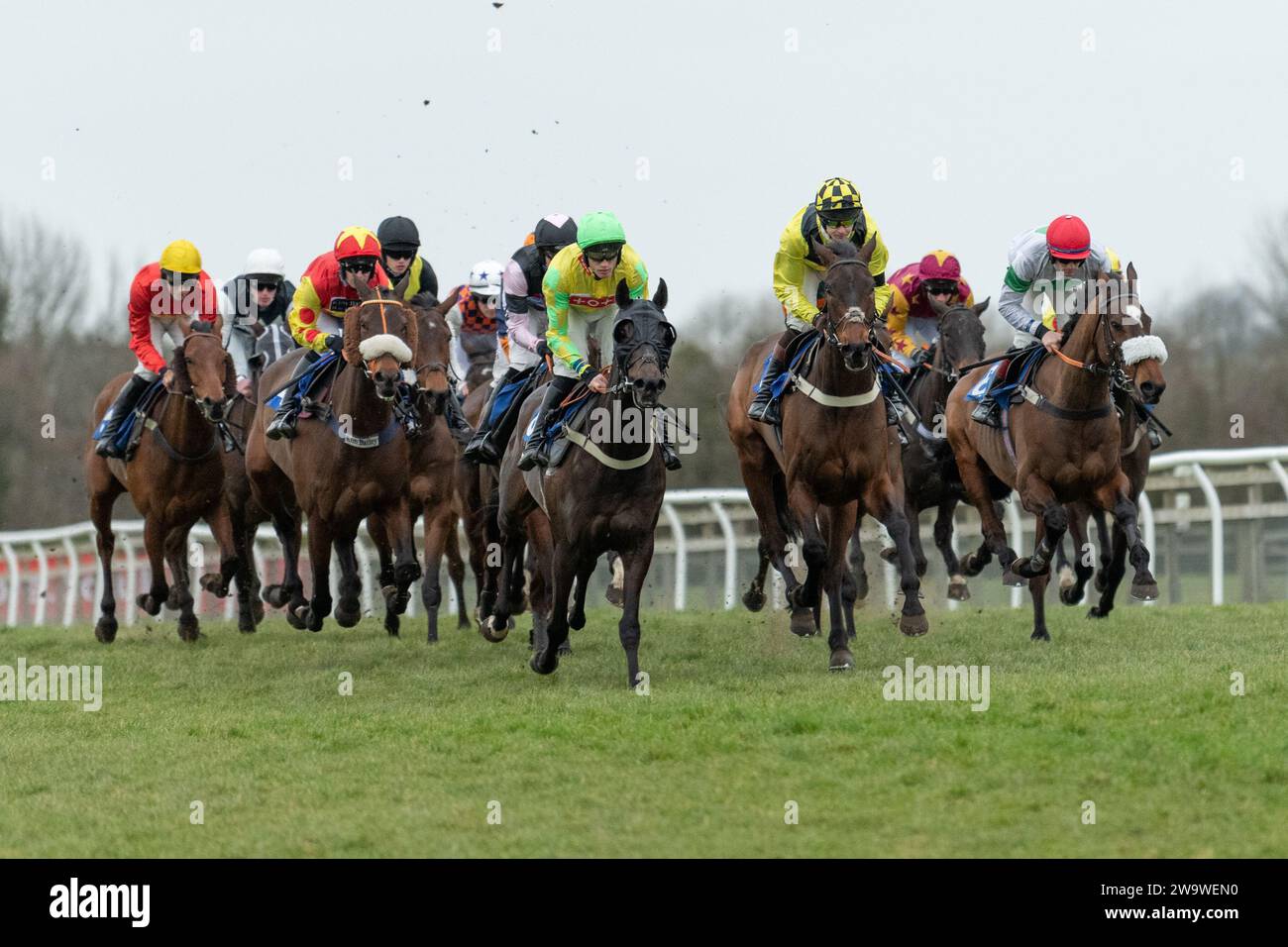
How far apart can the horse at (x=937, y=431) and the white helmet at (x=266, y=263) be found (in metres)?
4.53

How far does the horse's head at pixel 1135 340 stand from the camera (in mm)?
9938

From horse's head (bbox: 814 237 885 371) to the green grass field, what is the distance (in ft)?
5.03

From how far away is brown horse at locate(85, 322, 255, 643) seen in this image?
475 inches

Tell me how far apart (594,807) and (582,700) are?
2.10 m

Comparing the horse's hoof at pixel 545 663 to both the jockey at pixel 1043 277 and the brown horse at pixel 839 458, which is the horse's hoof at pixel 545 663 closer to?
the brown horse at pixel 839 458

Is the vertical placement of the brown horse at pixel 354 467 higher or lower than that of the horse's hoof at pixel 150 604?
higher

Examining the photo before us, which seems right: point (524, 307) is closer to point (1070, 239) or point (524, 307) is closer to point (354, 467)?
point (354, 467)

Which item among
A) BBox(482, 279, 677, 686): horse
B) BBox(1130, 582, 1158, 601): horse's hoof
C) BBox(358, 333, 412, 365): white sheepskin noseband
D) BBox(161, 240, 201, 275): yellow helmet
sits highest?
BBox(161, 240, 201, 275): yellow helmet

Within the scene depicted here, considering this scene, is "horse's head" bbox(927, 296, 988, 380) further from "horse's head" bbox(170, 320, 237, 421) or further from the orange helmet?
"horse's head" bbox(170, 320, 237, 421)

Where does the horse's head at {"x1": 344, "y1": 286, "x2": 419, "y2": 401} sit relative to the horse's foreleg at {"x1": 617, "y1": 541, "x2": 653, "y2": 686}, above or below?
above

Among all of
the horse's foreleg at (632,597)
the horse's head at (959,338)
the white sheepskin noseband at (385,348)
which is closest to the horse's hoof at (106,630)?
the white sheepskin noseband at (385,348)

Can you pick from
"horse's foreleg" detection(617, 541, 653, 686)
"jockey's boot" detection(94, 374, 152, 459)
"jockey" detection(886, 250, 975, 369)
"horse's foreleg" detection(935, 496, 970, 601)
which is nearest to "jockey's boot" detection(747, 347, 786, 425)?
"horse's foreleg" detection(617, 541, 653, 686)

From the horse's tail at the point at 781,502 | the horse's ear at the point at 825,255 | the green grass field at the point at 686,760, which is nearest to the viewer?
the green grass field at the point at 686,760
